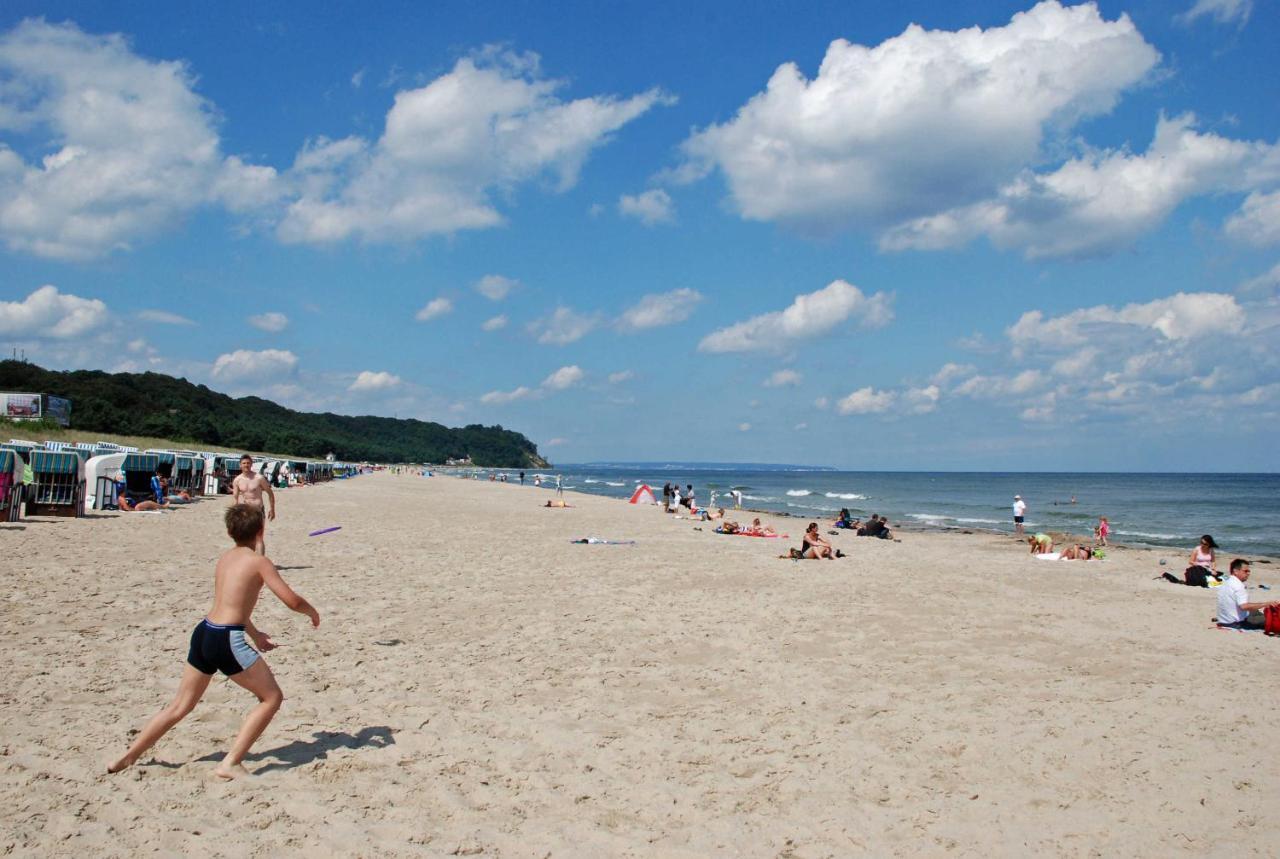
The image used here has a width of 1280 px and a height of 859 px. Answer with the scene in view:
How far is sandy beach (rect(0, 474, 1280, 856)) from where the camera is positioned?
381 centimetres

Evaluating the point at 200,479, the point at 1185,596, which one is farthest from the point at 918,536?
the point at 200,479

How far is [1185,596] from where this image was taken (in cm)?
1207

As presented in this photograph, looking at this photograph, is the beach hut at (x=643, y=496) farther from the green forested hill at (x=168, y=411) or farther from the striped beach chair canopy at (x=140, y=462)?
the green forested hill at (x=168, y=411)

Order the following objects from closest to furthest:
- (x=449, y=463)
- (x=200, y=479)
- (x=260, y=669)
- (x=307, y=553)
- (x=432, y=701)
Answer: (x=260, y=669)
(x=432, y=701)
(x=307, y=553)
(x=200, y=479)
(x=449, y=463)

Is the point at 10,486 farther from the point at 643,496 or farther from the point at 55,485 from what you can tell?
the point at 643,496

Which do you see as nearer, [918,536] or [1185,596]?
[1185,596]

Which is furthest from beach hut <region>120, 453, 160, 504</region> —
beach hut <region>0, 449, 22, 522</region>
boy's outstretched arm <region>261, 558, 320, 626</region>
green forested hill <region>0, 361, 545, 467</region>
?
green forested hill <region>0, 361, 545, 467</region>

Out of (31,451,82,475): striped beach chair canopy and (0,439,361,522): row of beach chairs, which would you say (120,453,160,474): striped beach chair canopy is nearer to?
(0,439,361,522): row of beach chairs

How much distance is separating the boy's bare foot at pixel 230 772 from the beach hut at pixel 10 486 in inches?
568

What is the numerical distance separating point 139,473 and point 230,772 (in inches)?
888

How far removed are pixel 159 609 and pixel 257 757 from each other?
450cm

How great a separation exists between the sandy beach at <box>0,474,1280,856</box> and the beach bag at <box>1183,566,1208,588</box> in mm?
2708

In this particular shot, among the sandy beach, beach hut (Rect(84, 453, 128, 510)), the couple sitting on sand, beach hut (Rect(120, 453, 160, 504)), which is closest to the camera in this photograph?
the sandy beach

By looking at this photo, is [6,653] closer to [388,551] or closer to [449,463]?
[388,551]
